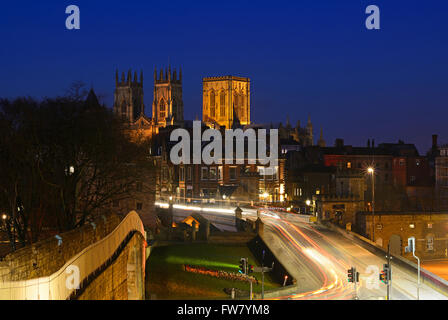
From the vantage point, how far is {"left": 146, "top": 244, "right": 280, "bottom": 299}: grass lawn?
139 ft

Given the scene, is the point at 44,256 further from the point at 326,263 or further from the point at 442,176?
the point at 442,176

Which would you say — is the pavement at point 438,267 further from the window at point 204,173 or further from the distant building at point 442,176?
the window at point 204,173

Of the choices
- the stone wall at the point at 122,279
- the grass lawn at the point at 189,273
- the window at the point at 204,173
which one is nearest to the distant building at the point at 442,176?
the window at the point at 204,173

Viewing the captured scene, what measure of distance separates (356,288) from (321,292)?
2316mm

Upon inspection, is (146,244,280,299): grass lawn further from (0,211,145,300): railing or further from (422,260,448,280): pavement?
(422,260,448,280): pavement

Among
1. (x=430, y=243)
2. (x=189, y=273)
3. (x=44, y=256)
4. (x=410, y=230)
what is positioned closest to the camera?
(x=44, y=256)

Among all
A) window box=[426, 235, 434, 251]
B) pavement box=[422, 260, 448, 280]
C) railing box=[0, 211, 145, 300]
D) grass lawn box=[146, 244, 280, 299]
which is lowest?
pavement box=[422, 260, 448, 280]

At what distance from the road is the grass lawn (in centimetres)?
291

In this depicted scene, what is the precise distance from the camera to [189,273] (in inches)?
1853

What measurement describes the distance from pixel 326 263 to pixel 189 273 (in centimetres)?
1122

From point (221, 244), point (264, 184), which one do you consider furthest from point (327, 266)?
point (264, 184)

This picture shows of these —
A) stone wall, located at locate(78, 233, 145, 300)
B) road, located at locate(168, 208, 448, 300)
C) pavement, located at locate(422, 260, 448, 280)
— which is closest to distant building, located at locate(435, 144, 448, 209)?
pavement, located at locate(422, 260, 448, 280)

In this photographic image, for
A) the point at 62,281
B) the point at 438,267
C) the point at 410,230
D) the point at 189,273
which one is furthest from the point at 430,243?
the point at 62,281
